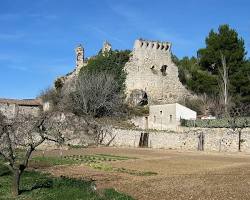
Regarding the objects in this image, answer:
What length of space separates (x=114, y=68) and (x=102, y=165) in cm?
3924

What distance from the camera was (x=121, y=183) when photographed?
933 inches

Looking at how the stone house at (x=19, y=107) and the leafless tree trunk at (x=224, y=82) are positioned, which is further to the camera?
the stone house at (x=19, y=107)

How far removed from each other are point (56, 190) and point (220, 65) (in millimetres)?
48753

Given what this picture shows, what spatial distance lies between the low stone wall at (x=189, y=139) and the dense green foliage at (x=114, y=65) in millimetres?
→ 12038

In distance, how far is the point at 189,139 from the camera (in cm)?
5294

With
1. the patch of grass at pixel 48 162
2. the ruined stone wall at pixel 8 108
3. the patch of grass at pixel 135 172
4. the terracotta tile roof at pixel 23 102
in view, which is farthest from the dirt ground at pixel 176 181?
the terracotta tile roof at pixel 23 102

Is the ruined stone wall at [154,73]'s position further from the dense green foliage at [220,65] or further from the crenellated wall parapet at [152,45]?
the dense green foliage at [220,65]

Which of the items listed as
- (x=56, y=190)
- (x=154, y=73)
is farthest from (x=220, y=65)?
(x=56, y=190)

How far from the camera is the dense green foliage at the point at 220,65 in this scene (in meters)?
64.6

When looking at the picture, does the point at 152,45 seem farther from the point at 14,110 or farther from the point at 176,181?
the point at 176,181

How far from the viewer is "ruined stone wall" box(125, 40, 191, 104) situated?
7162 centimetres

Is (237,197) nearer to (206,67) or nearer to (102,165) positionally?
(102,165)

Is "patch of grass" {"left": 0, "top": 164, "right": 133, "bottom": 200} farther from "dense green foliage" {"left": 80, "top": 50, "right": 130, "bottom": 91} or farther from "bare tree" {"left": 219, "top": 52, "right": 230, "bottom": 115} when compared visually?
"dense green foliage" {"left": 80, "top": 50, "right": 130, "bottom": 91}

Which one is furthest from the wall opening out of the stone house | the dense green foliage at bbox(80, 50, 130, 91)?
the stone house
